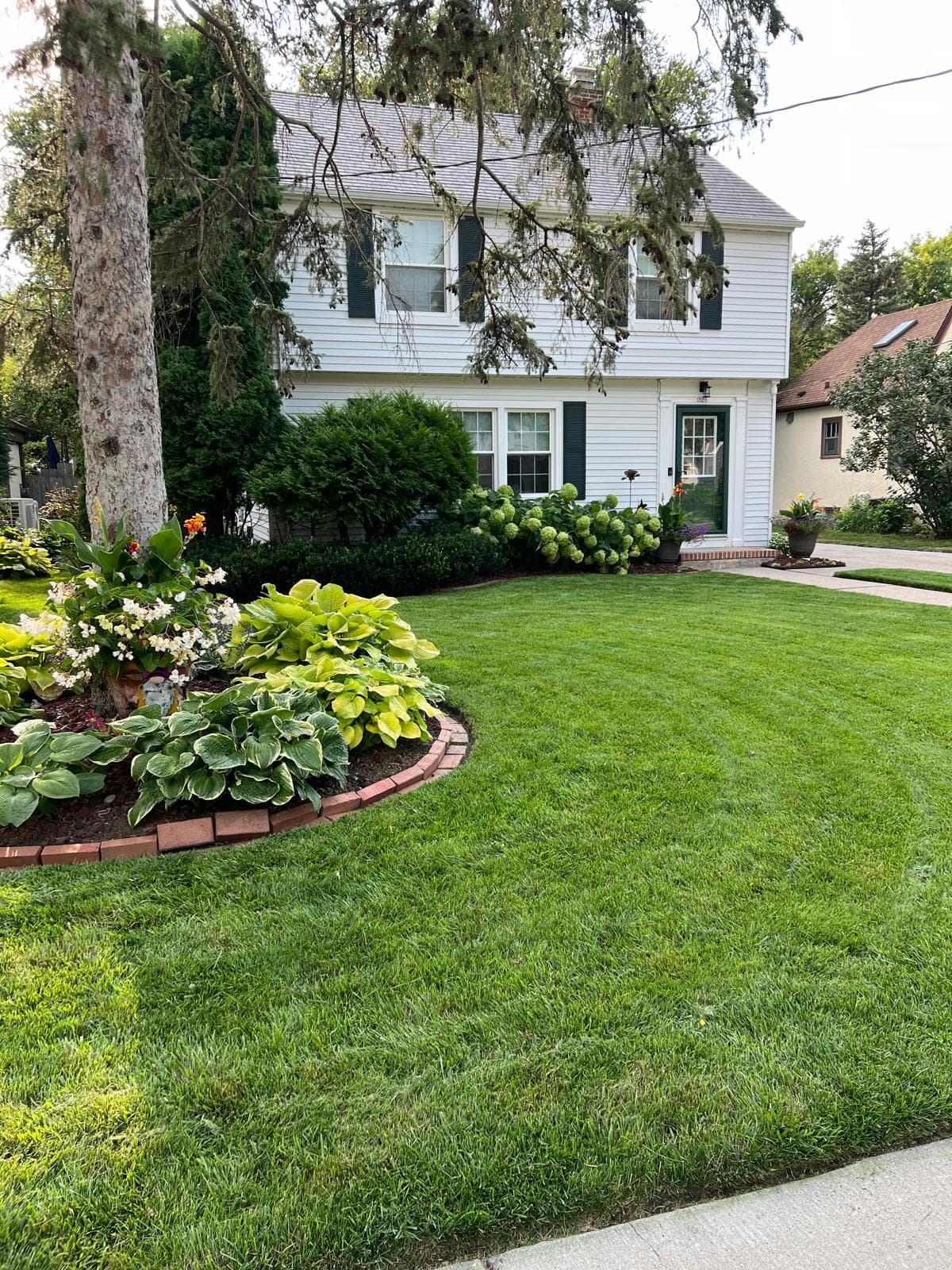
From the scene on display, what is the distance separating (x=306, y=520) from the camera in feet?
29.6

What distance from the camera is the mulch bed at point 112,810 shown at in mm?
3008

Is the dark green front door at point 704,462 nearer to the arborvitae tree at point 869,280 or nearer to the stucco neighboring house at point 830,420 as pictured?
the stucco neighboring house at point 830,420

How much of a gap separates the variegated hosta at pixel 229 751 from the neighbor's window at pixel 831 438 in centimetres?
2301

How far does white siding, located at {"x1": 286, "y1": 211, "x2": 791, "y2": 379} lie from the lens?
433 inches

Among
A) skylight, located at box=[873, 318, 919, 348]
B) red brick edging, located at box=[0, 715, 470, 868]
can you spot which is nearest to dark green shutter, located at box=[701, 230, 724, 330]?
red brick edging, located at box=[0, 715, 470, 868]

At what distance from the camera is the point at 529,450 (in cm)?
1227

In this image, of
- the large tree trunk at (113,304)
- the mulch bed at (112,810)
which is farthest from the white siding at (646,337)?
the mulch bed at (112,810)

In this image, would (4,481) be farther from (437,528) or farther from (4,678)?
(4,678)

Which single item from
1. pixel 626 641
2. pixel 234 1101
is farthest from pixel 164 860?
pixel 626 641

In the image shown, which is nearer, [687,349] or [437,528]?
[437,528]

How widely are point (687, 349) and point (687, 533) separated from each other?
3.04m

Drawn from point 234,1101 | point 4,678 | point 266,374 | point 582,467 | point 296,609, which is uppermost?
point 266,374

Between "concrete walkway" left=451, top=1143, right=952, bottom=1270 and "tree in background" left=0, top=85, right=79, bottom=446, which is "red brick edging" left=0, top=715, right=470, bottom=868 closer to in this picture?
"concrete walkway" left=451, top=1143, right=952, bottom=1270

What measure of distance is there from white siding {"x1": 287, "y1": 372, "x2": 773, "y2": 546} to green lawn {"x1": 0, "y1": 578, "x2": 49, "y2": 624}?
13.7ft
